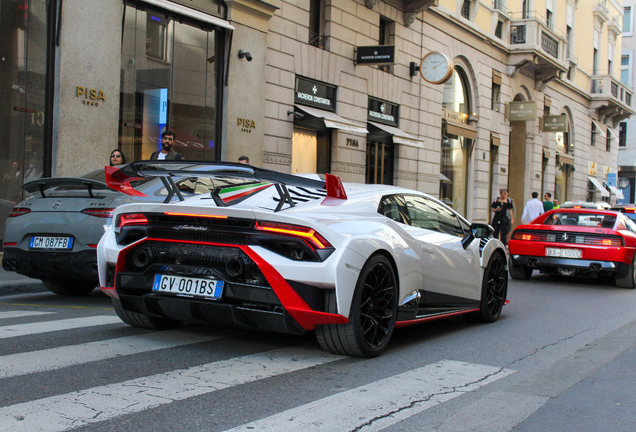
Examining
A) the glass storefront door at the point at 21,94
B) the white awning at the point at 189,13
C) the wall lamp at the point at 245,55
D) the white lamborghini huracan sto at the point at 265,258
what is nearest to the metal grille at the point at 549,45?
the wall lamp at the point at 245,55

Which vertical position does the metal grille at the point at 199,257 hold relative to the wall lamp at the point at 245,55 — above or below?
below

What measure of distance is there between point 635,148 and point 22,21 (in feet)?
192

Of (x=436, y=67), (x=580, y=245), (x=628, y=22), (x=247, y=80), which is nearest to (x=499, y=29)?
(x=436, y=67)

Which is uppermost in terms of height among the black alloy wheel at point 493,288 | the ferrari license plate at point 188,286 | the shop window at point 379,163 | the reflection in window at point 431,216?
the shop window at point 379,163

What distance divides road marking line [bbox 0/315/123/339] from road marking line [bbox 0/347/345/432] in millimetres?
1718

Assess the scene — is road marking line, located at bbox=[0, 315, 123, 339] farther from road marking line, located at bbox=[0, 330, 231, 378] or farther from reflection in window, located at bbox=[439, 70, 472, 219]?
reflection in window, located at bbox=[439, 70, 472, 219]

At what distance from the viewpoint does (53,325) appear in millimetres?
5602

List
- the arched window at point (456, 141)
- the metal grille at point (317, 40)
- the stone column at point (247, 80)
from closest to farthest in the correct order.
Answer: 1. the stone column at point (247, 80)
2. the metal grille at point (317, 40)
3. the arched window at point (456, 141)

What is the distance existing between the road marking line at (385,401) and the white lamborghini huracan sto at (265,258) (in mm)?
531

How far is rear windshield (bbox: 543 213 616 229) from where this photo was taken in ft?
37.1

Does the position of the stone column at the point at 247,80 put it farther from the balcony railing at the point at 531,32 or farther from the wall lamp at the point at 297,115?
the balcony railing at the point at 531,32

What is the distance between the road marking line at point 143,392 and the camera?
3180mm

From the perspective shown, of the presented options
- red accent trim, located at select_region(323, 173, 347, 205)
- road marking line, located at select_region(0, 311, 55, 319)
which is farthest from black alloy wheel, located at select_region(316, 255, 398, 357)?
road marking line, located at select_region(0, 311, 55, 319)

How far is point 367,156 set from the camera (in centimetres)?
1995
